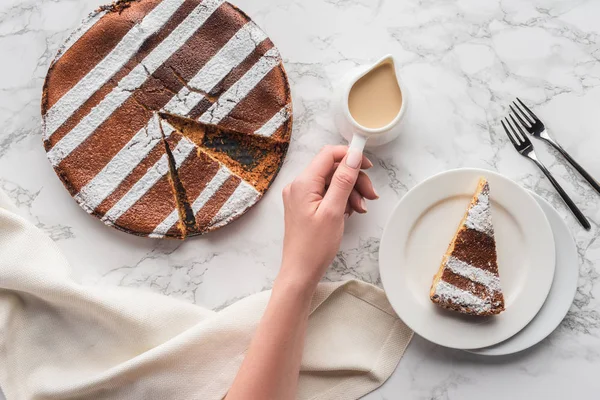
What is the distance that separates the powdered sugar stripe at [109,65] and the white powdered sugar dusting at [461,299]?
127 centimetres

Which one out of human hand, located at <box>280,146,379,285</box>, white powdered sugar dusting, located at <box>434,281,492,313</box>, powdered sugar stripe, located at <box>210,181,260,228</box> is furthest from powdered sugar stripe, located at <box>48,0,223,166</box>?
white powdered sugar dusting, located at <box>434,281,492,313</box>

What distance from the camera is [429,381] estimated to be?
6.44ft

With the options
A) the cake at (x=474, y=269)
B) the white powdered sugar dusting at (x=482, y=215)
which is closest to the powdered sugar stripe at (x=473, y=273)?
the cake at (x=474, y=269)

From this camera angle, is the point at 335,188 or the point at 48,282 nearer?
the point at 335,188

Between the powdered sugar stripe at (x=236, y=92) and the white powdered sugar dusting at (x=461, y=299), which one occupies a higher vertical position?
the powdered sugar stripe at (x=236, y=92)

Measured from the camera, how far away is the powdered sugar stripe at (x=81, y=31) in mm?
1882

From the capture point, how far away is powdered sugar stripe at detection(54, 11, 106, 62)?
6.17ft

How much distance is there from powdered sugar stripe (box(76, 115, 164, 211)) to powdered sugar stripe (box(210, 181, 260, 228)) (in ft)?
1.05

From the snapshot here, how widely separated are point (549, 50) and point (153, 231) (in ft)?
4.96

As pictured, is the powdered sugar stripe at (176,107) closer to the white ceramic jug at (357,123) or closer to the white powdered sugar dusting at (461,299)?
the white ceramic jug at (357,123)

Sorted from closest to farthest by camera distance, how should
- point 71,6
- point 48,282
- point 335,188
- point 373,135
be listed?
point 335,188
point 373,135
point 48,282
point 71,6

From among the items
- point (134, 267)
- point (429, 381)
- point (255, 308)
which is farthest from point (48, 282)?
point (429, 381)

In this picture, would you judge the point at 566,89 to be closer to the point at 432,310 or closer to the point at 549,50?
the point at 549,50

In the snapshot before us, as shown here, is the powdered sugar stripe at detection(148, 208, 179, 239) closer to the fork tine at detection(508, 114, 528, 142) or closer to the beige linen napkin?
the beige linen napkin
